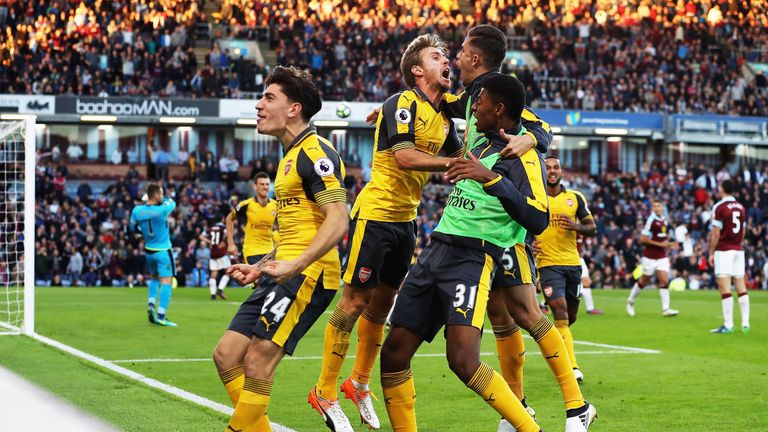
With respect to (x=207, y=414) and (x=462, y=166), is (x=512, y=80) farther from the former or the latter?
(x=207, y=414)

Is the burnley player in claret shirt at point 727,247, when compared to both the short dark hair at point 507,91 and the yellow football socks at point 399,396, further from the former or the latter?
the yellow football socks at point 399,396

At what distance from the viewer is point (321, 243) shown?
4.98m

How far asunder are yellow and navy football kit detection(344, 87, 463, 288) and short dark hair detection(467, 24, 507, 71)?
0.70 meters

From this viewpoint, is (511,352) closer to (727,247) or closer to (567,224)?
(567,224)

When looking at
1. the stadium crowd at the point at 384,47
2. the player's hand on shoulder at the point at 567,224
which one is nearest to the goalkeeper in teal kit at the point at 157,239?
the player's hand on shoulder at the point at 567,224

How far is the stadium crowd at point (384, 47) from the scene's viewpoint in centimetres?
4225

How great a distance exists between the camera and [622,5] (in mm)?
55156

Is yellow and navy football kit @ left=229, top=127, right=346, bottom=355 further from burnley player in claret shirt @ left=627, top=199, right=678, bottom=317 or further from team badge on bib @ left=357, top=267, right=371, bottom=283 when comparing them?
burnley player in claret shirt @ left=627, top=199, right=678, bottom=317

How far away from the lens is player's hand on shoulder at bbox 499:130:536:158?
529 cm

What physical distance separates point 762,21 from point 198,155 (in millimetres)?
30616

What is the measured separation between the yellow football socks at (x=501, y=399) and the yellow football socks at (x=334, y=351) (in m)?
1.97

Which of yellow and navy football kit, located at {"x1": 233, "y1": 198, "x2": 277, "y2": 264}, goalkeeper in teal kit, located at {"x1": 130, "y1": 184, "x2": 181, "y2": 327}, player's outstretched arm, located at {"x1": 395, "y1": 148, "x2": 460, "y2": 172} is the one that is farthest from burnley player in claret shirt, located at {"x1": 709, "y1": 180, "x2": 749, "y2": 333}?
player's outstretched arm, located at {"x1": 395, "y1": 148, "x2": 460, "y2": 172}

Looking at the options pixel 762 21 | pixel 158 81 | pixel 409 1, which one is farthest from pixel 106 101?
pixel 762 21

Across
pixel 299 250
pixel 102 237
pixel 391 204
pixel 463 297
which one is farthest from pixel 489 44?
pixel 102 237
